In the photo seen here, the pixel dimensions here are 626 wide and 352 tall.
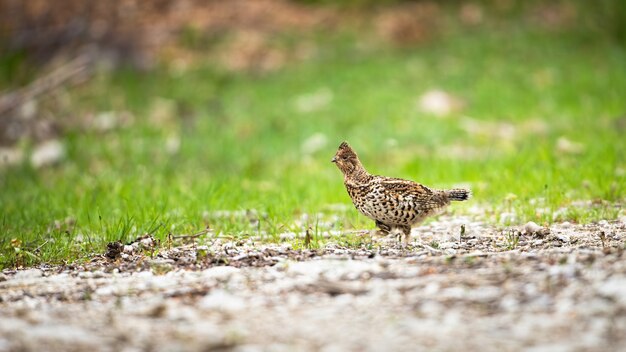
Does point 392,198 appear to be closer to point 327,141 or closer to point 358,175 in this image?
point 358,175

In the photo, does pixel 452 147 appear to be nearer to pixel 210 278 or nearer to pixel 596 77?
pixel 596 77

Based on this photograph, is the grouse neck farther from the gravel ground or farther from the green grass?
the gravel ground

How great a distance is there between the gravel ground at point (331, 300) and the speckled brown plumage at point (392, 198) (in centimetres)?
47

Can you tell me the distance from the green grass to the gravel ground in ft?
3.31

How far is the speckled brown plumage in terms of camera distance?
6594mm

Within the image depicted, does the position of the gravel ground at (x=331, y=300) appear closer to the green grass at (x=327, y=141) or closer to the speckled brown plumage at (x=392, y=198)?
the speckled brown plumage at (x=392, y=198)

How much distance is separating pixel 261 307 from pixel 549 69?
11109 millimetres

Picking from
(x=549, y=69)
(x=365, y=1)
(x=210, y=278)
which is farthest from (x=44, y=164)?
(x=365, y=1)

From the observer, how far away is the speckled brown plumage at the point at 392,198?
21.6ft

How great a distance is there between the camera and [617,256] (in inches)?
205

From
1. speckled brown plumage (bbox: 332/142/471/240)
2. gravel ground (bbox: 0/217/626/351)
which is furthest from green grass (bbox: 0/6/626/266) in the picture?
gravel ground (bbox: 0/217/626/351)

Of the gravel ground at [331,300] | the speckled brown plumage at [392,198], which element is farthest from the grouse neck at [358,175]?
the gravel ground at [331,300]

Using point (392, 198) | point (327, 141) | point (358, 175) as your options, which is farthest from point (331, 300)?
point (327, 141)

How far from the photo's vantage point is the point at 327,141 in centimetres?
1197
